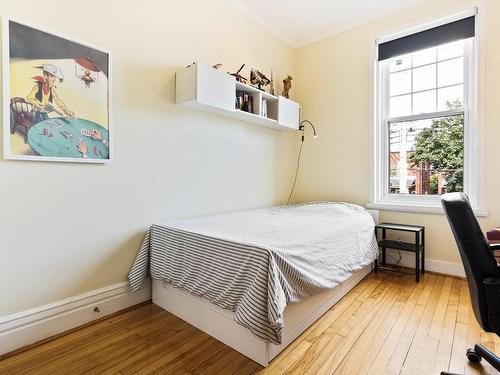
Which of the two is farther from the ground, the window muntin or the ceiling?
the ceiling

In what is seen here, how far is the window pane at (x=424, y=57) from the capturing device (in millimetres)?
2895

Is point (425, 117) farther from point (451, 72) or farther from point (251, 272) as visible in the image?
point (251, 272)

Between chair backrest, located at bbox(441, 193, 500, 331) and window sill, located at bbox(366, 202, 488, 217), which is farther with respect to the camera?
window sill, located at bbox(366, 202, 488, 217)

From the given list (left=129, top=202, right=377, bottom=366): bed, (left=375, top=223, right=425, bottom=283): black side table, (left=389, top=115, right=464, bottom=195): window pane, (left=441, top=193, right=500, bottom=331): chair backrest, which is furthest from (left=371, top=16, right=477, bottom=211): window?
(left=441, top=193, right=500, bottom=331): chair backrest

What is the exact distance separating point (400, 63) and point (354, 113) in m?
0.71

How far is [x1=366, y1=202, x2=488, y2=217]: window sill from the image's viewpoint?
2.53 meters

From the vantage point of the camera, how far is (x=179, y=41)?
2350 millimetres

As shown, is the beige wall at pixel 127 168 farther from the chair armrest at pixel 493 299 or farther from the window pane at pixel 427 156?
the chair armrest at pixel 493 299

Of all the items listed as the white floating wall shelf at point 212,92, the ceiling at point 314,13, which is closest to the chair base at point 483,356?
the white floating wall shelf at point 212,92

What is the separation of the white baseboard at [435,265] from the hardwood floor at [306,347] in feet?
2.30

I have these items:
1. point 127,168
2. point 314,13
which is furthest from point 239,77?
point 127,168

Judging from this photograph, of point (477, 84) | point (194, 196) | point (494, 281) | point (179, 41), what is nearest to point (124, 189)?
point (194, 196)

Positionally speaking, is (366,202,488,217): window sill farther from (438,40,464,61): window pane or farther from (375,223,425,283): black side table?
(438,40,464,61): window pane

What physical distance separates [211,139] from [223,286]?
150 cm
